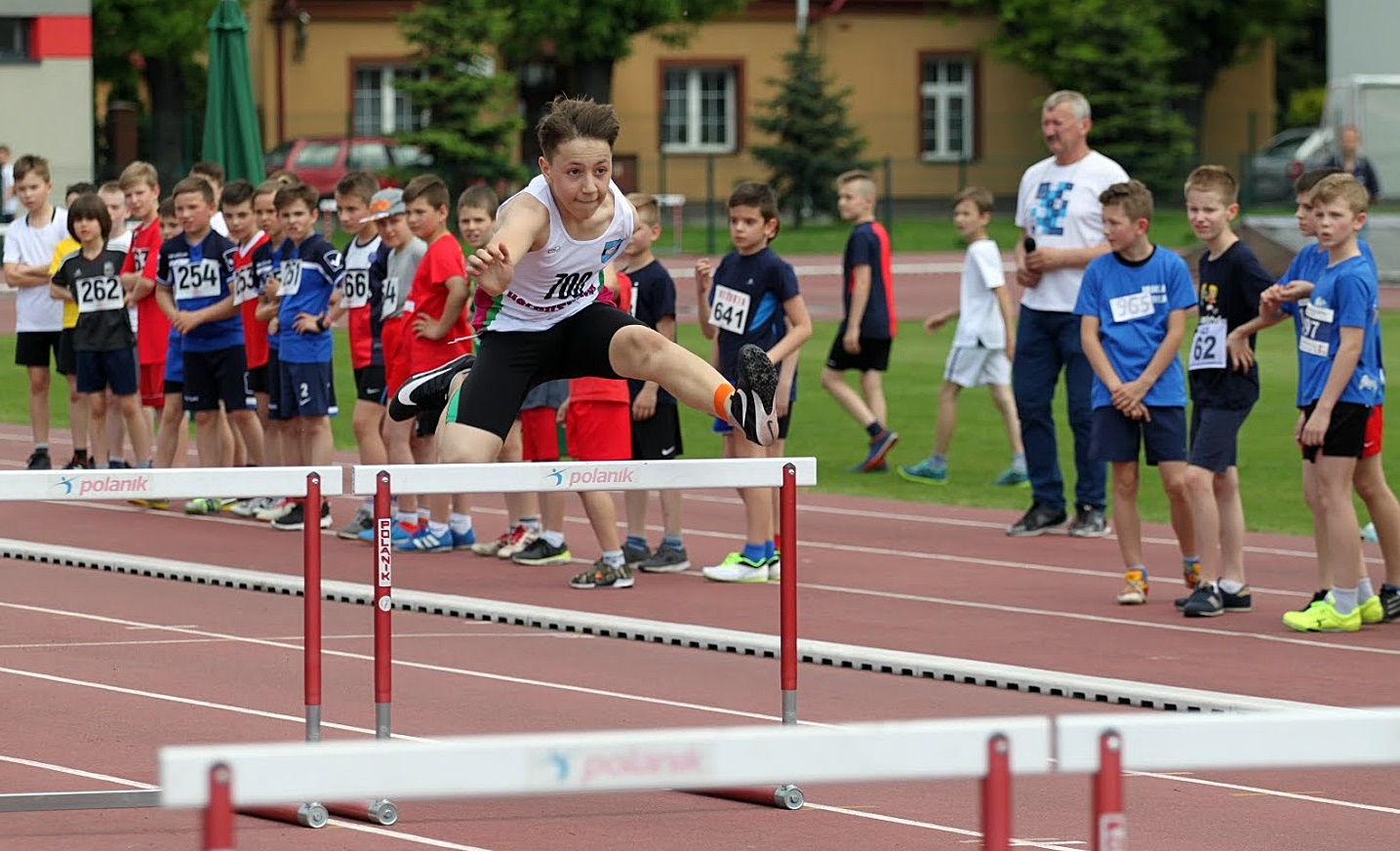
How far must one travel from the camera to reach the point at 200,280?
12.2 m

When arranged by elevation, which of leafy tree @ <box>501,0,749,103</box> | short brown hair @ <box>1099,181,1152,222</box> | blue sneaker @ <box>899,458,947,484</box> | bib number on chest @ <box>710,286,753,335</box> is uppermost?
leafy tree @ <box>501,0,749,103</box>

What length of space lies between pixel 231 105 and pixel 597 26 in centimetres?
2436

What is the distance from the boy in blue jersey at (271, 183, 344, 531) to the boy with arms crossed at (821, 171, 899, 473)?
3.19 metres

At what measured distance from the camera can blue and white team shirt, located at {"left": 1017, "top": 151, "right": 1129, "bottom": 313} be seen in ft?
36.4

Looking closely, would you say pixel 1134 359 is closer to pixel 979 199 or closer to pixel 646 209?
pixel 646 209

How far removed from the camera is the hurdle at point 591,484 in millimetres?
5996

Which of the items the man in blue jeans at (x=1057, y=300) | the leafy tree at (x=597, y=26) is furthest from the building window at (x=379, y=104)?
the man in blue jeans at (x=1057, y=300)

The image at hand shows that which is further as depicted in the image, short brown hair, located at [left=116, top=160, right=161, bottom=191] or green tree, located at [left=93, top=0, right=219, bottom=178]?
green tree, located at [left=93, top=0, right=219, bottom=178]

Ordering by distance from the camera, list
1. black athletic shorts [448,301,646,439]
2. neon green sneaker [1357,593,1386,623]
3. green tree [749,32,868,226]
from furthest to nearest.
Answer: green tree [749,32,868,226], neon green sneaker [1357,593,1386,623], black athletic shorts [448,301,646,439]

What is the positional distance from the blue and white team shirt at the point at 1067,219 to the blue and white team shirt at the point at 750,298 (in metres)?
1.51

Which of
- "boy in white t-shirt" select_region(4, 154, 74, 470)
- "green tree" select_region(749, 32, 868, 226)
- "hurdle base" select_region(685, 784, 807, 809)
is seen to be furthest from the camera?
"green tree" select_region(749, 32, 868, 226)

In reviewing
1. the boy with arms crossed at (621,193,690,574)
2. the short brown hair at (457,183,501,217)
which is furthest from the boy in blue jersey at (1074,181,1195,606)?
the short brown hair at (457,183,501,217)

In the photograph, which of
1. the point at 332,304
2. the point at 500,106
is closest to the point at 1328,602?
the point at 332,304

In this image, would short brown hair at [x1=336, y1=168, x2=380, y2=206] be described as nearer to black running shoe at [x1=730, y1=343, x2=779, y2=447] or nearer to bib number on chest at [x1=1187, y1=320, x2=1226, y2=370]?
bib number on chest at [x1=1187, y1=320, x2=1226, y2=370]
